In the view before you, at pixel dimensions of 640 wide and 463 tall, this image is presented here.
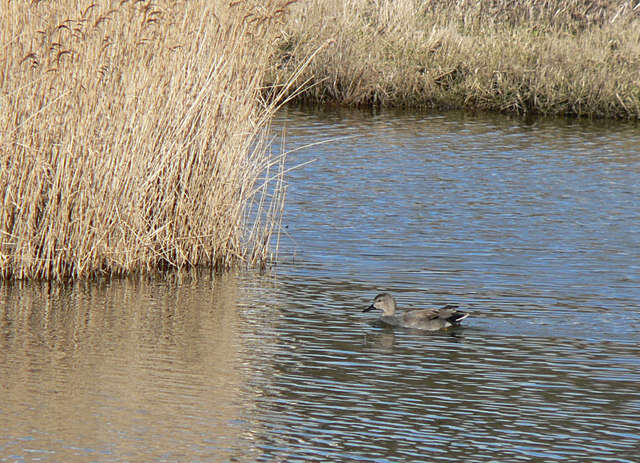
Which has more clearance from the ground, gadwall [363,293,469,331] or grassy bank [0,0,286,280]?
grassy bank [0,0,286,280]

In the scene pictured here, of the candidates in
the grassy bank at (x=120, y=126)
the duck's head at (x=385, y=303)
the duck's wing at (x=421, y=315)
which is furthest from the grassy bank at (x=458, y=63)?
the duck's wing at (x=421, y=315)

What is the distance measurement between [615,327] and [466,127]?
32.7 ft

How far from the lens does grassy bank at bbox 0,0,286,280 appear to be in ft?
29.1

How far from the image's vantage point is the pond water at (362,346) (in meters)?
6.01

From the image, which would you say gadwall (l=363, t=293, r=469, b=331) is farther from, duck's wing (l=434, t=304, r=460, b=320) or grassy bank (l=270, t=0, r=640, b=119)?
grassy bank (l=270, t=0, r=640, b=119)

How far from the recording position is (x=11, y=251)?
9.10 m

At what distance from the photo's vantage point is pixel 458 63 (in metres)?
20.2

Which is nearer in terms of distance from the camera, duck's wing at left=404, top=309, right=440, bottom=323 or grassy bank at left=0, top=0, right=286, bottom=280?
duck's wing at left=404, top=309, right=440, bottom=323

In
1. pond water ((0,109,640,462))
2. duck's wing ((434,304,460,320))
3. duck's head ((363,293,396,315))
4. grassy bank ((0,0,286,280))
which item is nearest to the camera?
pond water ((0,109,640,462))

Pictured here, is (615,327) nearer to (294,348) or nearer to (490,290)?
(490,290)

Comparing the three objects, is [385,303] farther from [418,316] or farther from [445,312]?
[445,312]

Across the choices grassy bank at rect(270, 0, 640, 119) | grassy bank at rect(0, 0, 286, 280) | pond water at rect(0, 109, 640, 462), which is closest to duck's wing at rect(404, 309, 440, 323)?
pond water at rect(0, 109, 640, 462)

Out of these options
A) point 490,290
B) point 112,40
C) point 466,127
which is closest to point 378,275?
point 490,290

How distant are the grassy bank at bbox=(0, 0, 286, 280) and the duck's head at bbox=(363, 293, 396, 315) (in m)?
1.77
